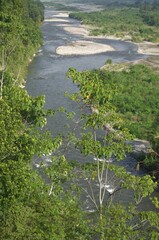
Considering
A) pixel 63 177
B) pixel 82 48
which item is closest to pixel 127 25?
pixel 82 48

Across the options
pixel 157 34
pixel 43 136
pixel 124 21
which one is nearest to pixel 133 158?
pixel 43 136

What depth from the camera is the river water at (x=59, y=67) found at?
37.6 meters

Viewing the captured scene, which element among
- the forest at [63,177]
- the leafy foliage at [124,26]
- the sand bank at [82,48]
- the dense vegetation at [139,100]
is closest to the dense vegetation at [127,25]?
the leafy foliage at [124,26]

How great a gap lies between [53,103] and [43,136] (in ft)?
93.8

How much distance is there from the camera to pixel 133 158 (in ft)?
103

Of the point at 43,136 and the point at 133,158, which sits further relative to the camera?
the point at 133,158

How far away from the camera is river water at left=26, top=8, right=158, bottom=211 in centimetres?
3759

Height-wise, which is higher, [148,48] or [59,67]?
[59,67]

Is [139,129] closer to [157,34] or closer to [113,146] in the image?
[113,146]

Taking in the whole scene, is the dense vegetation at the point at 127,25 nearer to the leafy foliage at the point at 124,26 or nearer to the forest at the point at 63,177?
the leafy foliage at the point at 124,26

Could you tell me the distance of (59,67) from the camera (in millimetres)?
62250

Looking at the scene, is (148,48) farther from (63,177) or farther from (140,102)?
(63,177)

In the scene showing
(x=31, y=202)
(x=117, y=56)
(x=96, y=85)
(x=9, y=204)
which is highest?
(x=96, y=85)

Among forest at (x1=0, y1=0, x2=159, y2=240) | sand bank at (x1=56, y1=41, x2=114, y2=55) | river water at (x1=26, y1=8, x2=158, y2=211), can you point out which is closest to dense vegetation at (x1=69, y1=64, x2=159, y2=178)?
river water at (x1=26, y1=8, x2=158, y2=211)
